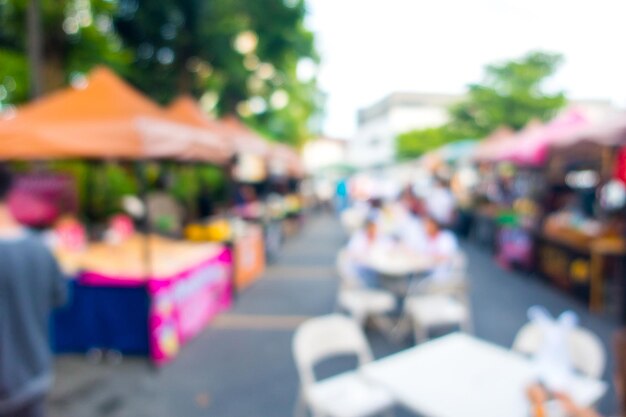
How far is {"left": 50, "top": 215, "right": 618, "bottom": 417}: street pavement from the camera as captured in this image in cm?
380

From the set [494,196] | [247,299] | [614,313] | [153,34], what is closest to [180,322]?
[247,299]

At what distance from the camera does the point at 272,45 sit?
1338 centimetres

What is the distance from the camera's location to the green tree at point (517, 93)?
814 inches

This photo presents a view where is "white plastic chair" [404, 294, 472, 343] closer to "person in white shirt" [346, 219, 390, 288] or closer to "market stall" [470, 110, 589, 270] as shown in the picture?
"person in white shirt" [346, 219, 390, 288]

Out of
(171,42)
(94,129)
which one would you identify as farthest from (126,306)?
(171,42)

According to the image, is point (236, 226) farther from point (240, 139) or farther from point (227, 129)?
point (227, 129)

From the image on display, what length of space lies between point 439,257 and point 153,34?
10205 mm

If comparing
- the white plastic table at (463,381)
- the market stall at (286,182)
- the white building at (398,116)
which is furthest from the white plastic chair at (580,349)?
the white building at (398,116)

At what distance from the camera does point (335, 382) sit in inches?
123

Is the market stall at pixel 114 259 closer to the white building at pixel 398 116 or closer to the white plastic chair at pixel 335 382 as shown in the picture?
the white plastic chair at pixel 335 382

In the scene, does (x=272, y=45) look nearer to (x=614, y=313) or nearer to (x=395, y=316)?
(x=395, y=316)

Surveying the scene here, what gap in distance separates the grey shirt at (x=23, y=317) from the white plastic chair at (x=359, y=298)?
126 inches

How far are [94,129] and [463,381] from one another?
3.87 meters

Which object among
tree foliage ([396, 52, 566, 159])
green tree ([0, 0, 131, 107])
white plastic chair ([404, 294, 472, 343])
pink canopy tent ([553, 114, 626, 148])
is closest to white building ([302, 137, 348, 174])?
→ tree foliage ([396, 52, 566, 159])
